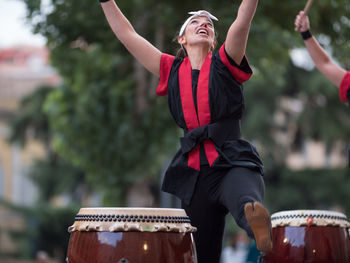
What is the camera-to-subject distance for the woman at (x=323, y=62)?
4582 millimetres

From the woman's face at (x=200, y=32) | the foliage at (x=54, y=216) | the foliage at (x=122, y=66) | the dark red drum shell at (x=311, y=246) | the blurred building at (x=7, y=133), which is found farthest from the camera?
the blurred building at (x=7, y=133)

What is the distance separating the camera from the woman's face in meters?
3.47

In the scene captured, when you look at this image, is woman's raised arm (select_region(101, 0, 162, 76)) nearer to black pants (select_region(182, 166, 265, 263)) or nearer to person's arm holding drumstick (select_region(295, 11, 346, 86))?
black pants (select_region(182, 166, 265, 263))

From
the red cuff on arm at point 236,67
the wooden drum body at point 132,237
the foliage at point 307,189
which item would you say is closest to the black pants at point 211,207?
the wooden drum body at point 132,237

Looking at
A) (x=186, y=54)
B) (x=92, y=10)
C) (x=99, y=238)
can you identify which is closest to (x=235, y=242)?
(x=92, y=10)

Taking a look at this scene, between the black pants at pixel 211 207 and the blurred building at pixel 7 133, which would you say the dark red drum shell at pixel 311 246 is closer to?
the black pants at pixel 211 207

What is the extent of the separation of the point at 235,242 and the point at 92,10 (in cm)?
441

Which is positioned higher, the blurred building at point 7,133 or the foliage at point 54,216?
the blurred building at point 7,133

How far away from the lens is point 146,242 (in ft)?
9.26

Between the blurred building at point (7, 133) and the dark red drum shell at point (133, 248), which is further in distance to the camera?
the blurred building at point (7, 133)

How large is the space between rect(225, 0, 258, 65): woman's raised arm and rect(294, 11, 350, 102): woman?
1.48 m

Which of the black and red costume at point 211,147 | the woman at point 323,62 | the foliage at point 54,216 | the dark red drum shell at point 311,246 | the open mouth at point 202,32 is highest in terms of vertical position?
the foliage at point 54,216

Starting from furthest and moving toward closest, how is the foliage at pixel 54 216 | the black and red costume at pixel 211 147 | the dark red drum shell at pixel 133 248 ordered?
the foliage at pixel 54 216 → the black and red costume at pixel 211 147 → the dark red drum shell at pixel 133 248

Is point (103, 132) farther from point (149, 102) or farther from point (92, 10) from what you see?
point (92, 10)
